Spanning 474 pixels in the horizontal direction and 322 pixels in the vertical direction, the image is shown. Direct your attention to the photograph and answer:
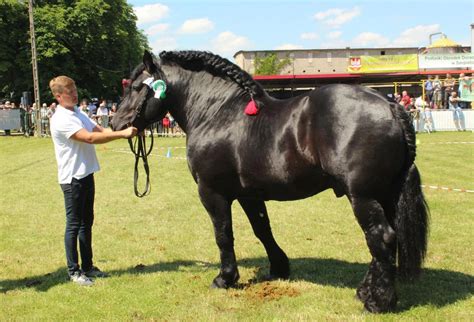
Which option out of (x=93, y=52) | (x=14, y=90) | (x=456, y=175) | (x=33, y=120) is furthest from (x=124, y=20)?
(x=456, y=175)

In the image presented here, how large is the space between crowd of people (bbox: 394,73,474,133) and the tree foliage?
69.7ft

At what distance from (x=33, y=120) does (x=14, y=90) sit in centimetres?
1207

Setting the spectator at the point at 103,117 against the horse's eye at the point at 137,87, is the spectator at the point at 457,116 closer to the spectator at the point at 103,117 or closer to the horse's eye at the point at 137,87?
the spectator at the point at 103,117

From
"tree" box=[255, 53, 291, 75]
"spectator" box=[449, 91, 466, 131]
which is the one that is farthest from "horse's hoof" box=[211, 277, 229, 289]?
"tree" box=[255, 53, 291, 75]

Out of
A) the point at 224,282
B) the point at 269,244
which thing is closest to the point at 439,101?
the point at 269,244

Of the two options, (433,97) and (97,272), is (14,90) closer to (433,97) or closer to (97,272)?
(433,97)

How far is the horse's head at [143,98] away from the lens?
500 centimetres

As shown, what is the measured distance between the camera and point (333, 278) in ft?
17.3

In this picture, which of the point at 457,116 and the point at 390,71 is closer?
the point at 457,116

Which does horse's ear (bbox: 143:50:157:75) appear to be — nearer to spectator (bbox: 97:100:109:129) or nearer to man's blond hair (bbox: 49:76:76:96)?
man's blond hair (bbox: 49:76:76:96)

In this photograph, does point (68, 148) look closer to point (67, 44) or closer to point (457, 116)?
point (457, 116)

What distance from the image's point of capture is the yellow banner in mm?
40781

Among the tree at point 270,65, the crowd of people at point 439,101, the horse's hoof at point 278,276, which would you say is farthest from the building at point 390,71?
the tree at point 270,65

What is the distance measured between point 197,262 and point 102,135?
2085mm
